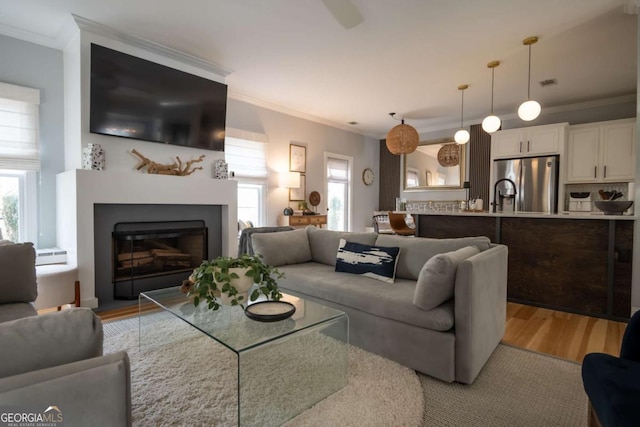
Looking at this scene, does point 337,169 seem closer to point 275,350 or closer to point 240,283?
point 275,350

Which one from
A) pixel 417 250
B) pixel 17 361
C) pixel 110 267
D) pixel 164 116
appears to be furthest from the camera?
pixel 164 116

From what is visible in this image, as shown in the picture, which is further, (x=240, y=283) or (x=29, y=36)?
(x=29, y=36)

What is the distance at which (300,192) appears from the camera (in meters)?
5.87

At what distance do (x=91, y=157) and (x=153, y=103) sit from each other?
2.88 feet

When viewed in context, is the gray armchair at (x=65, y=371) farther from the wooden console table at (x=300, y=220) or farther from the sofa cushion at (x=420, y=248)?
the wooden console table at (x=300, y=220)

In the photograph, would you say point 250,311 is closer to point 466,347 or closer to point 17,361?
point 17,361

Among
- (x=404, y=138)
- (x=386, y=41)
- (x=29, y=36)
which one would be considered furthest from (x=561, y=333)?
(x=29, y=36)

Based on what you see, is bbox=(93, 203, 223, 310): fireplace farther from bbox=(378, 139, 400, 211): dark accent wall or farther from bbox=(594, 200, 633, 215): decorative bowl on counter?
bbox=(378, 139, 400, 211): dark accent wall

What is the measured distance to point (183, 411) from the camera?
5.09 feet

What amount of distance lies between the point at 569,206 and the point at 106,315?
6.54m

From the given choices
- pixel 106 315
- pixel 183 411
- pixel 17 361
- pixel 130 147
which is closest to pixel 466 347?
pixel 183 411

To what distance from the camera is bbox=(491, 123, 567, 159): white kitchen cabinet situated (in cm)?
509

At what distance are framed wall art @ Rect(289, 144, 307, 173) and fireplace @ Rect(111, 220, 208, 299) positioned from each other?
2.27 metres

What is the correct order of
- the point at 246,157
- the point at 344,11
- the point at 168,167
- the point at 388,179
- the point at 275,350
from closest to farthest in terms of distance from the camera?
the point at 275,350, the point at 344,11, the point at 168,167, the point at 246,157, the point at 388,179
